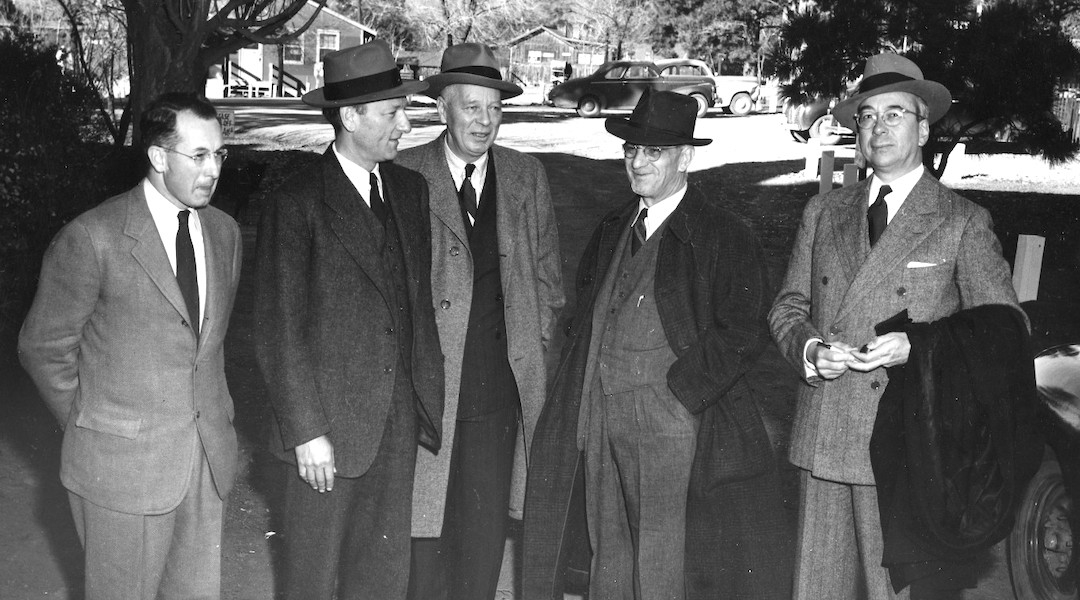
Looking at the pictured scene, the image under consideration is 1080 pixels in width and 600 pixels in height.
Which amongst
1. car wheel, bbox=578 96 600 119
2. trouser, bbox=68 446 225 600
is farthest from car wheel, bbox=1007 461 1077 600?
car wheel, bbox=578 96 600 119

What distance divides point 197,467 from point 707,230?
182 centimetres

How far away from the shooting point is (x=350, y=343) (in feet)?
11.9

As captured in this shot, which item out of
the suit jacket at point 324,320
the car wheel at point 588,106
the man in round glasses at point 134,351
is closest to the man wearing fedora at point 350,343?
the suit jacket at point 324,320

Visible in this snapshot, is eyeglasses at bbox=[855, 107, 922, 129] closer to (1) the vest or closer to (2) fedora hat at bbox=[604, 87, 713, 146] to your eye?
(2) fedora hat at bbox=[604, 87, 713, 146]

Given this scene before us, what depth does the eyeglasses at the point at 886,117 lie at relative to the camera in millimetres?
3629

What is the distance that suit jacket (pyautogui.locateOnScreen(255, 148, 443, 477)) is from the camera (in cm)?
353

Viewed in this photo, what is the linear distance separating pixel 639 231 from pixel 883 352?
95 cm

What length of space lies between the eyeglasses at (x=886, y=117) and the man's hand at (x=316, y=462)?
2023 mm

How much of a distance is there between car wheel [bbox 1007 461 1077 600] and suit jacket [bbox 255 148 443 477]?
8.82 feet

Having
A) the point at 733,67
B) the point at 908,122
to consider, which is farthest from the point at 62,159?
the point at 733,67

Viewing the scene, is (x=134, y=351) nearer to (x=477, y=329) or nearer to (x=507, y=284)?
(x=477, y=329)

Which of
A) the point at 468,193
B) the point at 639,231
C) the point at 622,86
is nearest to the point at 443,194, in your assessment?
the point at 468,193

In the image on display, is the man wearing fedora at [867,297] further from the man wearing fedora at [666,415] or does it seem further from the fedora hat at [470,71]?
the fedora hat at [470,71]

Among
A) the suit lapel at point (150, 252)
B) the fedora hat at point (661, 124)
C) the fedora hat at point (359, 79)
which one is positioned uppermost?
the fedora hat at point (359, 79)
